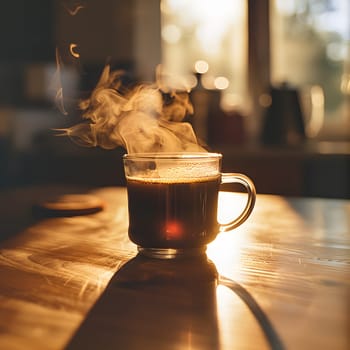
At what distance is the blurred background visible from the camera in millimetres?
2750

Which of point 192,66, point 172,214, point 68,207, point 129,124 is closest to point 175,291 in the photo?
point 172,214

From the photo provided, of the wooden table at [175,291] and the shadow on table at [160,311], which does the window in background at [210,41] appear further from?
the shadow on table at [160,311]

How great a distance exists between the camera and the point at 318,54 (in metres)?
3.04

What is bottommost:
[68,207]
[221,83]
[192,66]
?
[68,207]

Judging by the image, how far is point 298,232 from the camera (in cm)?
97

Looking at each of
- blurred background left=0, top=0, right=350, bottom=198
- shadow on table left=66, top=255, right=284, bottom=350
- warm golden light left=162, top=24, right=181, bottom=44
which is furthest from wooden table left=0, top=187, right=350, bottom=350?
warm golden light left=162, top=24, right=181, bottom=44

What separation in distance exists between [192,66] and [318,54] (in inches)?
31.5

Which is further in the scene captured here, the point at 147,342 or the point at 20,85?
the point at 20,85

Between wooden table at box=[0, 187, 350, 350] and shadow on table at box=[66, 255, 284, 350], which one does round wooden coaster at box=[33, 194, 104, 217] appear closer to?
wooden table at box=[0, 187, 350, 350]

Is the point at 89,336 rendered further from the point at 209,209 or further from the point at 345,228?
the point at 345,228

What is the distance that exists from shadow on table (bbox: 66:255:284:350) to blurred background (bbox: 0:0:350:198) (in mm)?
1892

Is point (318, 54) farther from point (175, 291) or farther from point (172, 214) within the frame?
point (175, 291)

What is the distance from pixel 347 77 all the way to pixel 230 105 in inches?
27.8

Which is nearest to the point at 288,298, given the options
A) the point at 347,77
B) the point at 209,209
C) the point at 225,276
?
the point at 225,276
